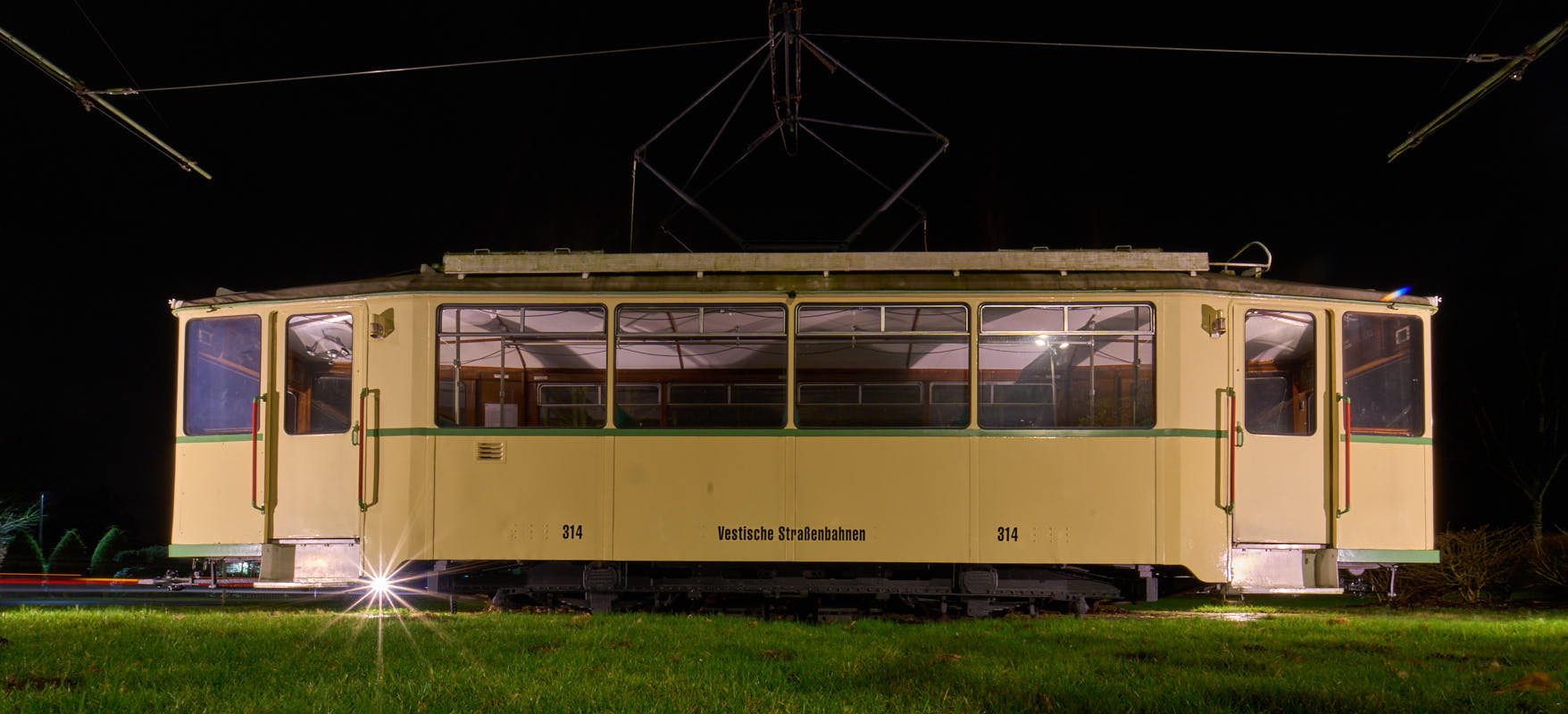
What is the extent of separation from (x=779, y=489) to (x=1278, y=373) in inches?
166

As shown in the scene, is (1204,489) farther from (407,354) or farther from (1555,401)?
(1555,401)

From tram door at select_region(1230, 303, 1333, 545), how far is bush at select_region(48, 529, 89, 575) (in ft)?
80.4

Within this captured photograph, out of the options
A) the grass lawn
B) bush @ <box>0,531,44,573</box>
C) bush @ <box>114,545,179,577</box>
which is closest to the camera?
the grass lawn

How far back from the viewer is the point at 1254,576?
8406 mm

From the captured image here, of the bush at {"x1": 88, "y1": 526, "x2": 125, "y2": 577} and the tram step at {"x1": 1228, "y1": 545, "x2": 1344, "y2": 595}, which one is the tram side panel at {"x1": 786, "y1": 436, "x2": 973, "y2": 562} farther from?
the bush at {"x1": 88, "y1": 526, "x2": 125, "y2": 577}

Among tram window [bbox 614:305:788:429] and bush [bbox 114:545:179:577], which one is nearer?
tram window [bbox 614:305:788:429]

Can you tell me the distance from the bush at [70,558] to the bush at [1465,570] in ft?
83.7

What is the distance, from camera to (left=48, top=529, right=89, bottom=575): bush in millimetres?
23922

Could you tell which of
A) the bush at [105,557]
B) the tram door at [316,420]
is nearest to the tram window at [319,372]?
the tram door at [316,420]

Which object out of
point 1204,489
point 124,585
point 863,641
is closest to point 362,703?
point 863,641

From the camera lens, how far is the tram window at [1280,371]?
8680mm

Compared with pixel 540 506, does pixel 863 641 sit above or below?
below

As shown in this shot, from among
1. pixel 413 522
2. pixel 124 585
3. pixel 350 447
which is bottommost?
pixel 124 585

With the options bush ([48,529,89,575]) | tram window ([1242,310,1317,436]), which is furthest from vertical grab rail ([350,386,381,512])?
bush ([48,529,89,575])
